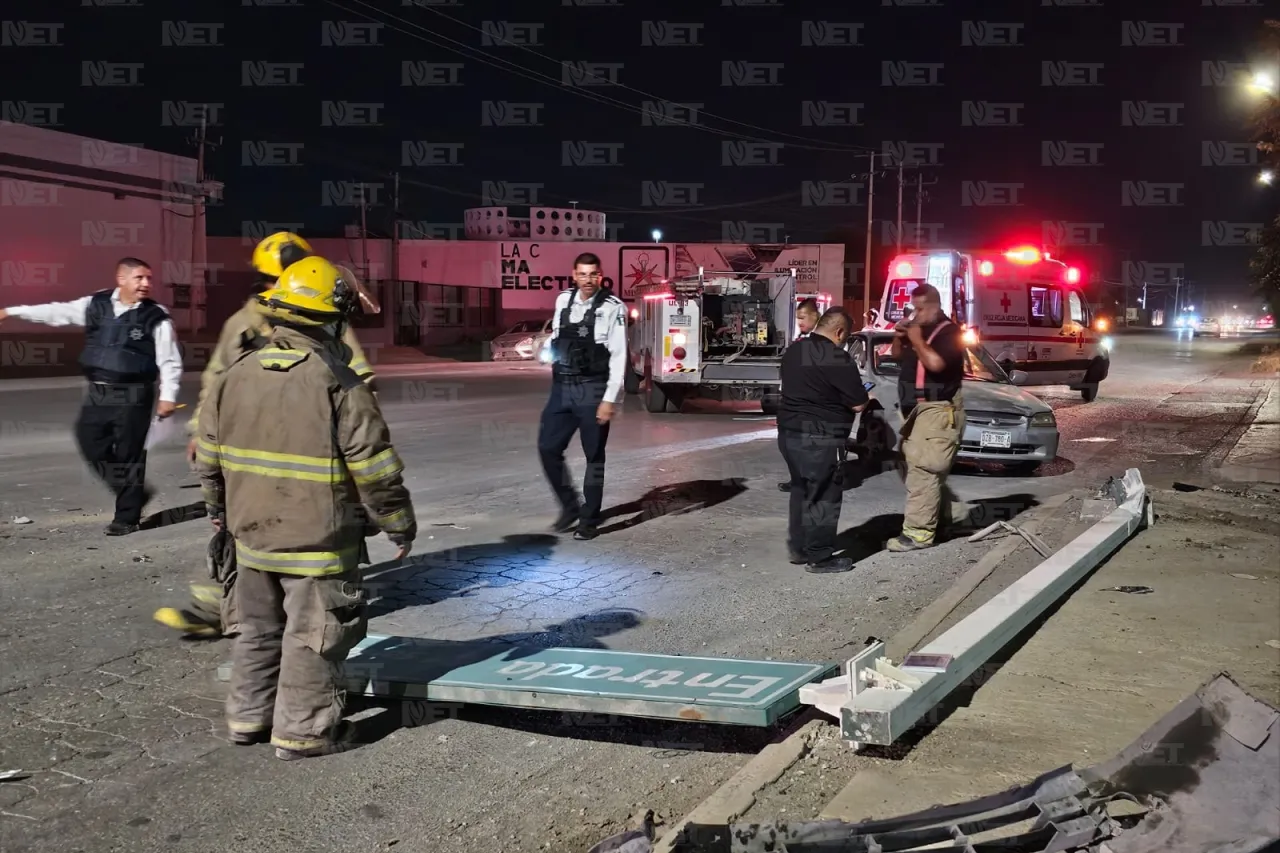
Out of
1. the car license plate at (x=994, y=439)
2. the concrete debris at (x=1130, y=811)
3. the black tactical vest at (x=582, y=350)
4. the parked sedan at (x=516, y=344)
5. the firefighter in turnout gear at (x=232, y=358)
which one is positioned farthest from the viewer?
the parked sedan at (x=516, y=344)

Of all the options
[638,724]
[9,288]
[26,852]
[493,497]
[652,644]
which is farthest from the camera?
[9,288]

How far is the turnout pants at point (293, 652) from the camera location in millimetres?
3756

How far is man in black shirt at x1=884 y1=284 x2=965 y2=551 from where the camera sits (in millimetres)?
7234

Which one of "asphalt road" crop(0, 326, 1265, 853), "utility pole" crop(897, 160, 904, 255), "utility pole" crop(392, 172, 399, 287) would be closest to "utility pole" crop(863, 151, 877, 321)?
"utility pole" crop(897, 160, 904, 255)

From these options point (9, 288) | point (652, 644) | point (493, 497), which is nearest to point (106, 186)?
point (9, 288)

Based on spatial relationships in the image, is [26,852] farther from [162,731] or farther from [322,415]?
[322,415]

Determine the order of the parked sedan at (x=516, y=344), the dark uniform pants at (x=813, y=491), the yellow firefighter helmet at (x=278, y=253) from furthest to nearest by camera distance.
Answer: the parked sedan at (x=516, y=344) < the dark uniform pants at (x=813, y=491) < the yellow firefighter helmet at (x=278, y=253)

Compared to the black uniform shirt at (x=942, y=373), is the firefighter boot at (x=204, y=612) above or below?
below

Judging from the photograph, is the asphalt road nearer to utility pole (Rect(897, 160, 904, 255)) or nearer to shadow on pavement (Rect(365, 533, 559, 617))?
shadow on pavement (Rect(365, 533, 559, 617))

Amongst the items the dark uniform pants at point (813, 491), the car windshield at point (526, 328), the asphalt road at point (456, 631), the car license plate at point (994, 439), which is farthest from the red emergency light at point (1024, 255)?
the car windshield at point (526, 328)

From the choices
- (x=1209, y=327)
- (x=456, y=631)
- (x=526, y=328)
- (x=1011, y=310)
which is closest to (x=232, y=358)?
(x=456, y=631)

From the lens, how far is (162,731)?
4094 millimetres

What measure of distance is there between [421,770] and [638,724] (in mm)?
934

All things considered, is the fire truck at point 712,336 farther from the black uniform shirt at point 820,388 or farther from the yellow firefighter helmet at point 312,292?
the yellow firefighter helmet at point 312,292
